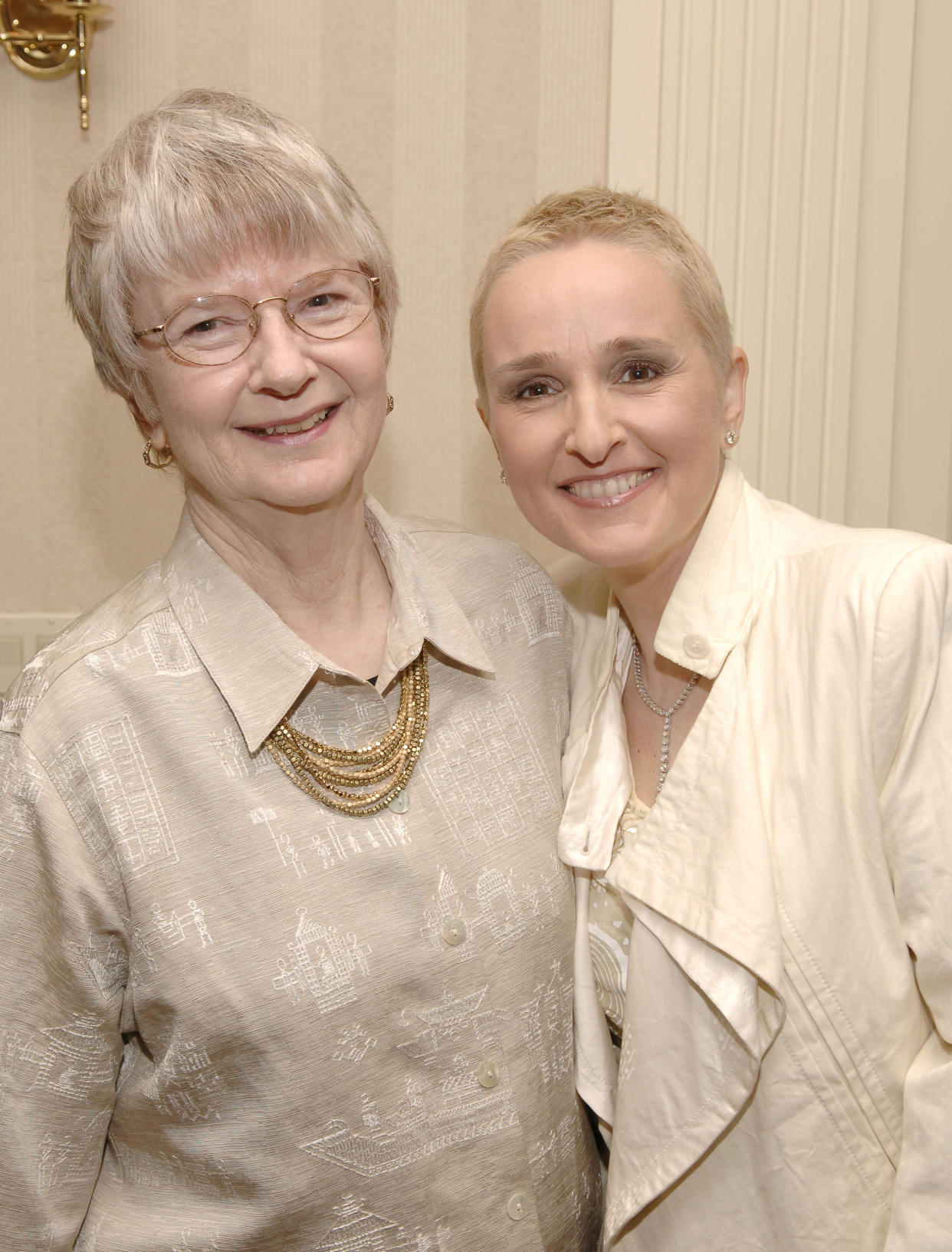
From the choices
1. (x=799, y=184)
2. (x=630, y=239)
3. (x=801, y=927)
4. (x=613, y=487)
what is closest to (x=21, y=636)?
(x=613, y=487)

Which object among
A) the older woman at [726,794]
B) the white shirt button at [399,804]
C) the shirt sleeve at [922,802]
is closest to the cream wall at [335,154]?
the older woman at [726,794]

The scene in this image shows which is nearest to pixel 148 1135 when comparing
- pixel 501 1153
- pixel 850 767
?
pixel 501 1153

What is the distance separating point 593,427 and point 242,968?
707 mm

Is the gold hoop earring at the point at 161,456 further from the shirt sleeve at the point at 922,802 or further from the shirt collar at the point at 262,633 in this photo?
the shirt sleeve at the point at 922,802

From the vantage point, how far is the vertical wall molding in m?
2.03

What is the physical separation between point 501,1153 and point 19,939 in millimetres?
567

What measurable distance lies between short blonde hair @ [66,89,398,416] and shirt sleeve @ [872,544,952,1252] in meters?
0.72

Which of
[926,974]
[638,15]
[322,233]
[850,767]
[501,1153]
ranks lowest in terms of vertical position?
[501,1153]

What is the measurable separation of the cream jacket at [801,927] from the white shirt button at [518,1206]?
0.37ft

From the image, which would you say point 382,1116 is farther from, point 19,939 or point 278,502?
point 278,502

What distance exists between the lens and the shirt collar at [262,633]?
1233 millimetres

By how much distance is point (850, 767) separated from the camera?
46.8 inches

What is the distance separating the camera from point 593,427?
1.33 m

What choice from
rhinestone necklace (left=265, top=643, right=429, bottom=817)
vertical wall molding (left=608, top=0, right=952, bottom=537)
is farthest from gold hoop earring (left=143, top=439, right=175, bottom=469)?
vertical wall molding (left=608, top=0, right=952, bottom=537)
